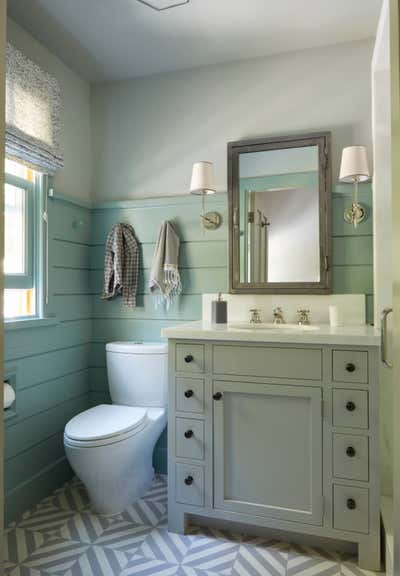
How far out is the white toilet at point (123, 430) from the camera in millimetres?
1870

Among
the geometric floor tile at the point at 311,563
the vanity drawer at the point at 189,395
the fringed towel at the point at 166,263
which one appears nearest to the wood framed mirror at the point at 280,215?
the fringed towel at the point at 166,263

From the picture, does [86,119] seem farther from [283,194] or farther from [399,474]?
[399,474]

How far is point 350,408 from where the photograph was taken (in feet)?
5.41

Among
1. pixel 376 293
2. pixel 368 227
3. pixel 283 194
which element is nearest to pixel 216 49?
pixel 283 194

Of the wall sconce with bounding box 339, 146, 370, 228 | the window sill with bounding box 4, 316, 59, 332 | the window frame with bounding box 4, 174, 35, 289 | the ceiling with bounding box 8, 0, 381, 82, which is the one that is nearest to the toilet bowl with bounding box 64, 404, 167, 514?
the window sill with bounding box 4, 316, 59, 332

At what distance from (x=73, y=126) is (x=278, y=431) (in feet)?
6.89

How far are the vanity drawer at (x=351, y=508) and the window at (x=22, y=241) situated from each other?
1.70 m

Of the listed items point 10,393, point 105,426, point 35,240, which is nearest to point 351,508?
point 105,426

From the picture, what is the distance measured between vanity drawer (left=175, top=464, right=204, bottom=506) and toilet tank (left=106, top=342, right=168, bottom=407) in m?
0.47

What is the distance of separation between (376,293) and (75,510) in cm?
189

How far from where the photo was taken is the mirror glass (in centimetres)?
220

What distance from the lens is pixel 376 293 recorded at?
204 cm

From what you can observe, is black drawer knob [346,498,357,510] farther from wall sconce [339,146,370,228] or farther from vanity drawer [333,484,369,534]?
wall sconce [339,146,370,228]

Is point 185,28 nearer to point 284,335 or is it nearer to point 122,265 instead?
point 122,265
